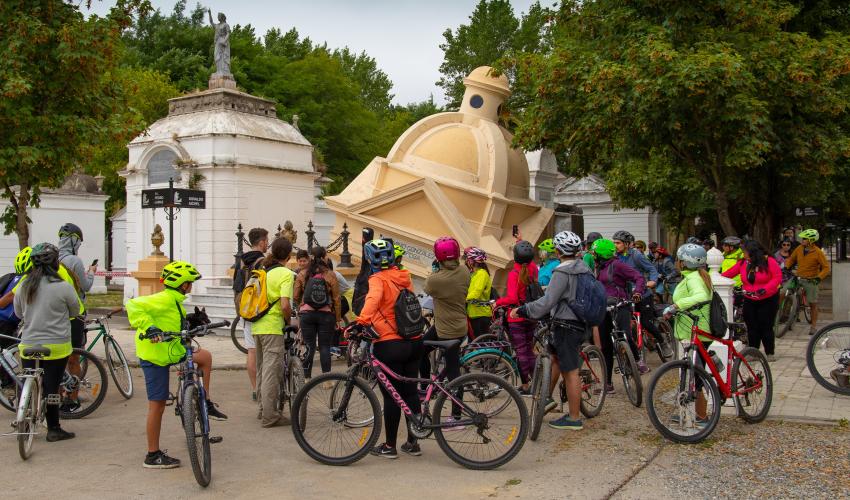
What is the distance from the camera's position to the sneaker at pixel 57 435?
7.29 meters

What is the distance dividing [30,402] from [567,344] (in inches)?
181

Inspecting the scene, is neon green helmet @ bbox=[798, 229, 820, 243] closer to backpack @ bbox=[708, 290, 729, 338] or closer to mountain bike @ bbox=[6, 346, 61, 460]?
backpack @ bbox=[708, 290, 729, 338]

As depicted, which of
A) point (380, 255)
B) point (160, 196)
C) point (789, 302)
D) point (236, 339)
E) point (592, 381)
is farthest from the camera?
point (160, 196)

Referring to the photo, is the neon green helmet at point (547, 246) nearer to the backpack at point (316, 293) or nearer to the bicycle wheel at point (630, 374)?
the bicycle wheel at point (630, 374)

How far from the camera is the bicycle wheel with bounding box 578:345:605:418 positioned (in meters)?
7.85

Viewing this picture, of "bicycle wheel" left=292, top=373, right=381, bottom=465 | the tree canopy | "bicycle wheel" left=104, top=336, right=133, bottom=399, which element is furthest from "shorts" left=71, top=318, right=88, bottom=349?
the tree canopy

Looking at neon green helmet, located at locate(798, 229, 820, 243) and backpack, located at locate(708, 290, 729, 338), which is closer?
backpack, located at locate(708, 290, 729, 338)

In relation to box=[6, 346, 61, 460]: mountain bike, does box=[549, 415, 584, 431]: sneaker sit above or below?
below

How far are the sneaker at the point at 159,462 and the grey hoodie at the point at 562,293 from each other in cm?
315

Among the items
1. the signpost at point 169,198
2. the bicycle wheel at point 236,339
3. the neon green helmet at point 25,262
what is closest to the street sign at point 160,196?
the signpost at point 169,198

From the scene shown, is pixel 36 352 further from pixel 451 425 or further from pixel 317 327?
pixel 451 425

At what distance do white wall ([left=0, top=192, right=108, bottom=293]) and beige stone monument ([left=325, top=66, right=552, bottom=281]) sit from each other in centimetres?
1207

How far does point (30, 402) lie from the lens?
22.5 feet

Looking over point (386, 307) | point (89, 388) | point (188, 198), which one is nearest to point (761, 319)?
point (386, 307)
